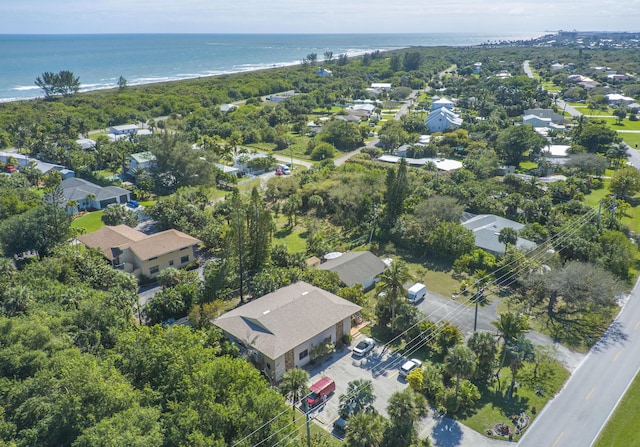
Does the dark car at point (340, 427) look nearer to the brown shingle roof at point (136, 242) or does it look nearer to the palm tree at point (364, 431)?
the palm tree at point (364, 431)

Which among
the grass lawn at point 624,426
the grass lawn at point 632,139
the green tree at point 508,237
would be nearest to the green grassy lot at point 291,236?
the green tree at point 508,237

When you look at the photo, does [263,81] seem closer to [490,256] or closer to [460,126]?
[460,126]

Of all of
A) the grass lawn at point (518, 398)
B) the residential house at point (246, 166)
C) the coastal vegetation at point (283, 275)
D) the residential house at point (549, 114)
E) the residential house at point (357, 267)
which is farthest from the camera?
the residential house at point (549, 114)

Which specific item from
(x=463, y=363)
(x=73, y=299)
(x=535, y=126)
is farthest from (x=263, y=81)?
(x=463, y=363)

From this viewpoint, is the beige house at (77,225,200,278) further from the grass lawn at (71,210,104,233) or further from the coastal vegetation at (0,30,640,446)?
the grass lawn at (71,210,104,233)

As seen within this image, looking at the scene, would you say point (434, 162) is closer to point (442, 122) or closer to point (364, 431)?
point (442, 122)

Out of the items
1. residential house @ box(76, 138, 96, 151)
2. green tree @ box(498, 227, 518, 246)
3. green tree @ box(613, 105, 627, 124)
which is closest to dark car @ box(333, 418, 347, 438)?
green tree @ box(498, 227, 518, 246)

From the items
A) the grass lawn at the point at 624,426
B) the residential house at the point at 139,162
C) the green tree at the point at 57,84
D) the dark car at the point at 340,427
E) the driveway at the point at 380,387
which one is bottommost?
the grass lawn at the point at 624,426
